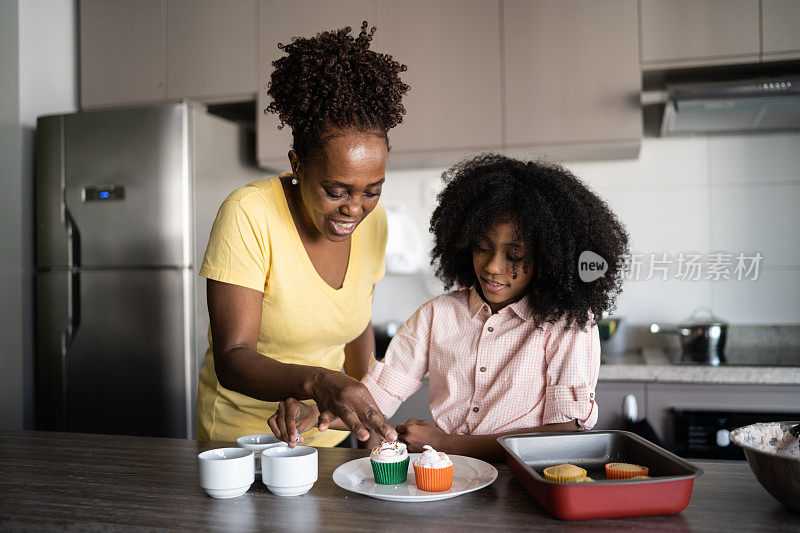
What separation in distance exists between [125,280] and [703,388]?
81.5 inches

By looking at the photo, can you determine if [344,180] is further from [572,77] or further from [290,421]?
[572,77]

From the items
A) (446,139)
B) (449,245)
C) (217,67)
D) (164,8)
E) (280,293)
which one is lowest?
(280,293)

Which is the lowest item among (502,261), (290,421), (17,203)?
(290,421)

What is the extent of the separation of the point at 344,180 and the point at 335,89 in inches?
7.2

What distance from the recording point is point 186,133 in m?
2.56

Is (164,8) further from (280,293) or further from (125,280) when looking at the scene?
(280,293)

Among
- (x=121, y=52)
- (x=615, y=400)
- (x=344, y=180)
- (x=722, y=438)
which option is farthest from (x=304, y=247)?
(x=121, y=52)

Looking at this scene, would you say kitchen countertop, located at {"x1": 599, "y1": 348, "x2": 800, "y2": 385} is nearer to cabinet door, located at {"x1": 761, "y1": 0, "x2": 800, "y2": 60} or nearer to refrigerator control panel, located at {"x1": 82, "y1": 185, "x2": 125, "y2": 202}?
cabinet door, located at {"x1": 761, "y1": 0, "x2": 800, "y2": 60}

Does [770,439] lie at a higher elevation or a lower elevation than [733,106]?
lower

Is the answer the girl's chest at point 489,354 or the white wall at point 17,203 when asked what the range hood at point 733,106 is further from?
the white wall at point 17,203

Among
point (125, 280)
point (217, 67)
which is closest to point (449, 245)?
point (125, 280)

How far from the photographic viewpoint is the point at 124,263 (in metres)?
2.61

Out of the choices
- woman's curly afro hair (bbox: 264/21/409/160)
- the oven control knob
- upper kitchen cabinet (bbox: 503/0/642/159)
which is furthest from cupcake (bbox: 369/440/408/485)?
upper kitchen cabinet (bbox: 503/0/642/159)

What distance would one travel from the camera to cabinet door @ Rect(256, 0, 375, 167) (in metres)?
2.74
